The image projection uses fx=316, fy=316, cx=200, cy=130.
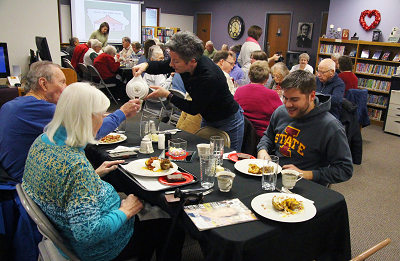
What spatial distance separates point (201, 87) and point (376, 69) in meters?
5.61

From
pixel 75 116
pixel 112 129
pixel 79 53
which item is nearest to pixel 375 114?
pixel 112 129

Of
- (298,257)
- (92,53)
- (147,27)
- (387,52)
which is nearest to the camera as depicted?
(298,257)

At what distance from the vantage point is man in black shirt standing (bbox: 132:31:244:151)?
7.09 feet

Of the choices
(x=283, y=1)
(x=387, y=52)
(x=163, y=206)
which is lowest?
(x=163, y=206)

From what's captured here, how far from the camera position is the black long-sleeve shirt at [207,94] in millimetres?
2230

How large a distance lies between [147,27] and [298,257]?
1183 centimetres

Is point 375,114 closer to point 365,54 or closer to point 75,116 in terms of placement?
point 365,54

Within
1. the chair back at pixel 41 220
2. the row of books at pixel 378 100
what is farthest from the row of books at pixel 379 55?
the chair back at pixel 41 220

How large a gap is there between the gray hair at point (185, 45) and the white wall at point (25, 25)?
318cm

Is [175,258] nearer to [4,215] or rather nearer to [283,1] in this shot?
[4,215]

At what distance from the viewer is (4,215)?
1665mm

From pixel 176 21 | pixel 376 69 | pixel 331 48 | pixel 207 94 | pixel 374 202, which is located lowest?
pixel 374 202

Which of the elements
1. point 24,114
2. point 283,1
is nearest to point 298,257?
point 24,114

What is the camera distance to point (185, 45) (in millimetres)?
2139
